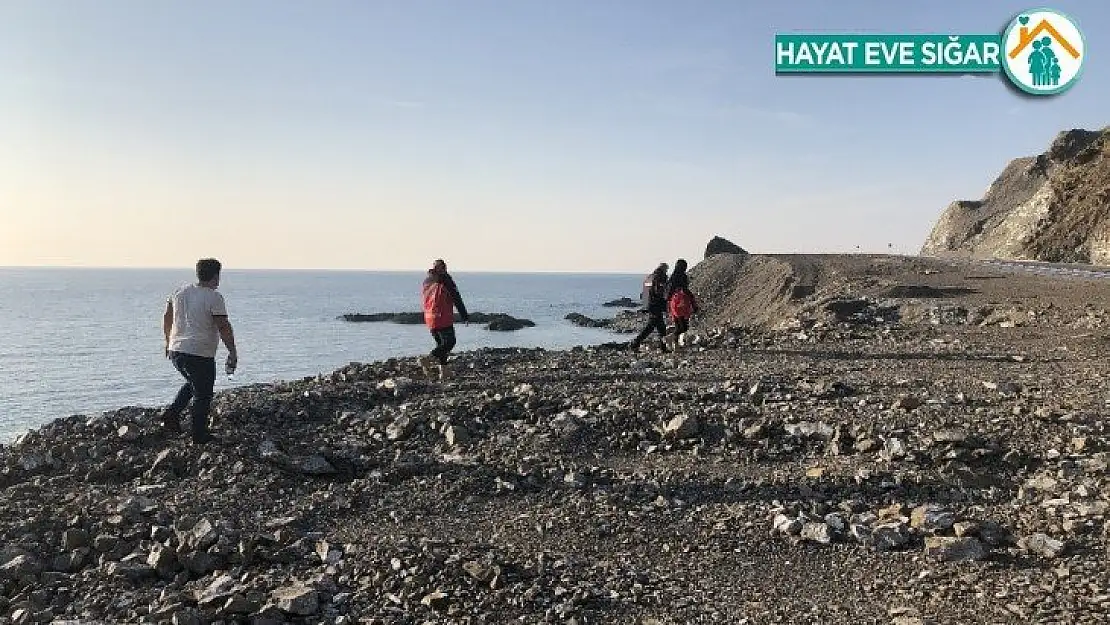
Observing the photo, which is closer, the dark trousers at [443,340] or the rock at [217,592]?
the rock at [217,592]

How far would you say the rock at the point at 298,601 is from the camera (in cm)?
555

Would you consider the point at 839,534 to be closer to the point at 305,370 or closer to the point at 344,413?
the point at 344,413

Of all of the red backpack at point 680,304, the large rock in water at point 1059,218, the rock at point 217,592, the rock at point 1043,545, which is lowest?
the rock at point 217,592

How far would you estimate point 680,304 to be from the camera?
1580 centimetres

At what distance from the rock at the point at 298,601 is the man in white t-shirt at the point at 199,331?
14.7 feet

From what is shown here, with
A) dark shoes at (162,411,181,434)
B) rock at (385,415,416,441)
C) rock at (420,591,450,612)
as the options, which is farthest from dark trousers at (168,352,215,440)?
rock at (420,591,450,612)

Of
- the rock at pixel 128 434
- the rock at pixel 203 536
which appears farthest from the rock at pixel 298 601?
the rock at pixel 128 434

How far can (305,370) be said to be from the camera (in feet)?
107

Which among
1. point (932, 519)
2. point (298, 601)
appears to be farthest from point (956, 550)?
point (298, 601)

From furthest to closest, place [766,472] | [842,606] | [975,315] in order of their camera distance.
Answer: [975,315], [766,472], [842,606]

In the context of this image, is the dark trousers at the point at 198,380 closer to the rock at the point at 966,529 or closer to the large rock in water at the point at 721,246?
the rock at the point at 966,529

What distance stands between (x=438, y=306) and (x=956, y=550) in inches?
364

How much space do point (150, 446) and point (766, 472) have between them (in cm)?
812

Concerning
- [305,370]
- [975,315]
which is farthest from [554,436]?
[305,370]
